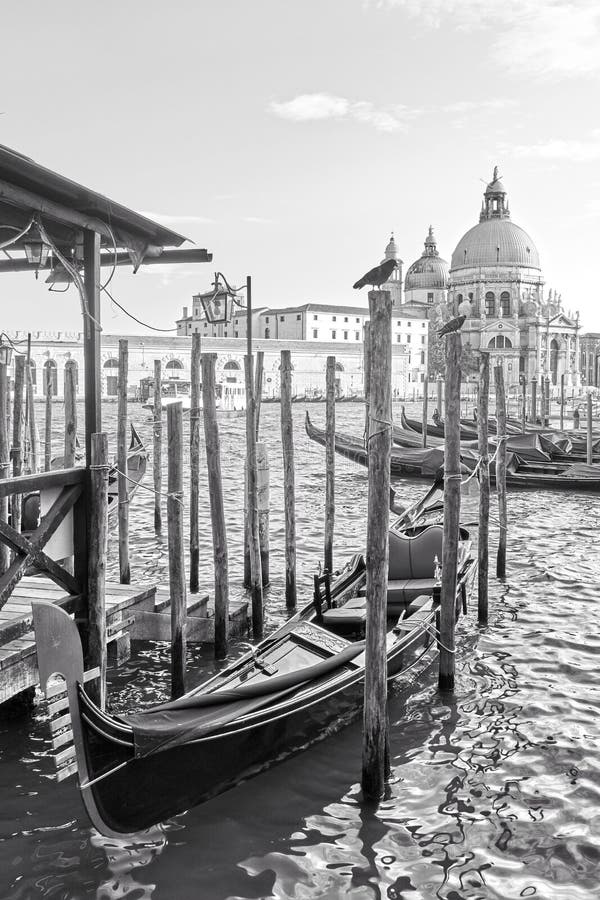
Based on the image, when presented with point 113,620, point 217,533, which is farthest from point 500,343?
point 113,620

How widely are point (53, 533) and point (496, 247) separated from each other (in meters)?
53.6

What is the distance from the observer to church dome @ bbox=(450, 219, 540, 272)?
53.0 m

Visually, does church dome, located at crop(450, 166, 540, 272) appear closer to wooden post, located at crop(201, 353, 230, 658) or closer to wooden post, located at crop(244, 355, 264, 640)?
wooden post, located at crop(244, 355, 264, 640)

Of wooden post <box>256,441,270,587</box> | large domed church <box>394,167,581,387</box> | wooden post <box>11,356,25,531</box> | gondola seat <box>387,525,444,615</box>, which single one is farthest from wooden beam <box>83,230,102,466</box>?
large domed church <box>394,167,581,387</box>

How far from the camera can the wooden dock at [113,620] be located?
3.46 m

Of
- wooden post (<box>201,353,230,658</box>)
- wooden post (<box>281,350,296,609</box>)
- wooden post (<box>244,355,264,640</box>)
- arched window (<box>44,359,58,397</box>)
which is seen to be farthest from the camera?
arched window (<box>44,359,58,397</box>)

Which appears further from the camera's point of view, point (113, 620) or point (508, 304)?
point (508, 304)

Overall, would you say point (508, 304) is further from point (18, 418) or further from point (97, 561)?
point (97, 561)

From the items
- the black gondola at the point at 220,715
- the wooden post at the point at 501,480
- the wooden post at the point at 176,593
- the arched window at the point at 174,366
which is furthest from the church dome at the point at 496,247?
the wooden post at the point at 176,593

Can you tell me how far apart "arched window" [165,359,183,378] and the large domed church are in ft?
61.9

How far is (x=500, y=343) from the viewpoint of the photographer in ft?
172

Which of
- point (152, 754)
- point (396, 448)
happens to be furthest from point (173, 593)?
point (396, 448)

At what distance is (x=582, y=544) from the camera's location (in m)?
8.39

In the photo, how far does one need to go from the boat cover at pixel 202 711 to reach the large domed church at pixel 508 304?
159ft
